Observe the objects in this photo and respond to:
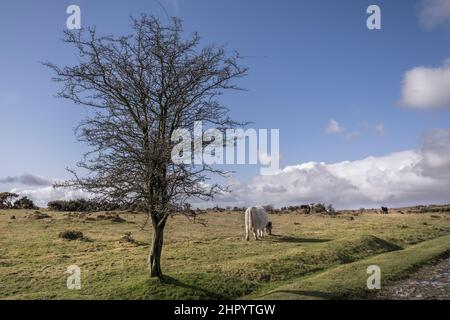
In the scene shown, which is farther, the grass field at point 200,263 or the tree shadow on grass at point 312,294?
the grass field at point 200,263

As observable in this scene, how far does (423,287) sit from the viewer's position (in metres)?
19.6

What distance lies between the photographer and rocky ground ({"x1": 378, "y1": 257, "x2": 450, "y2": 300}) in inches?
701

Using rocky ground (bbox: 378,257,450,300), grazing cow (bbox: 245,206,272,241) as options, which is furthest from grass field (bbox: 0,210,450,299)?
grazing cow (bbox: 245,206,272,241)

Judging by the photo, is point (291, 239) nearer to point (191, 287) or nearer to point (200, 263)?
point (200, 263)

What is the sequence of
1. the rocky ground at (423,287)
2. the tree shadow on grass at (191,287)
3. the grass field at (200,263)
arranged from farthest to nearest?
the grass field at (200,263)
the tree shadow on grass at (191,287)
the rocky ground at (423,287)

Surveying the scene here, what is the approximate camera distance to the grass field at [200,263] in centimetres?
1978

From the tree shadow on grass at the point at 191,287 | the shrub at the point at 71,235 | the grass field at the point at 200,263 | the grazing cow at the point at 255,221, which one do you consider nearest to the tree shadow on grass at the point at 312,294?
the grass field at the point at 200,263

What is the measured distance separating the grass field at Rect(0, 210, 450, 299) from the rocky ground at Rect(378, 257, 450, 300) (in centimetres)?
89

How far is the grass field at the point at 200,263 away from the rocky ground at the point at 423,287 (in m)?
0.89

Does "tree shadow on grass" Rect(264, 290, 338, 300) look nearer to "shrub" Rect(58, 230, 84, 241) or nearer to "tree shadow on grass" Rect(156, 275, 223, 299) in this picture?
"tree shadow on grass" Rect(156, 275, 223, 299)

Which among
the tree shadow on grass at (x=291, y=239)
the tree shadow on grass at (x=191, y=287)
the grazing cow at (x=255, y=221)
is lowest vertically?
the tree shadow on grass at (x=191, y=287)

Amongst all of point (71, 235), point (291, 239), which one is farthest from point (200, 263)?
point (71, 235)

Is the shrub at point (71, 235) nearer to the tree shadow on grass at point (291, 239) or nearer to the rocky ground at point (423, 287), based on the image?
the tree shadow on grass at point (291, 239)
